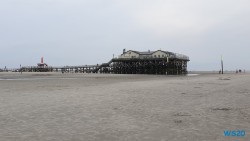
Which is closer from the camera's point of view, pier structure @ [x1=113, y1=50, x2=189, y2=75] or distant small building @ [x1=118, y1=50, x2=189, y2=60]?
pier structure @ [x1=113, y1=50, x2=189, y2=75]

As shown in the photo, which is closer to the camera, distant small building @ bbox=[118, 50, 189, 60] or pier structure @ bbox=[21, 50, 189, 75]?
pier structure @ bbox=[21, 50, 189, 75]

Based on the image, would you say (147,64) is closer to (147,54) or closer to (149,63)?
(149,63)

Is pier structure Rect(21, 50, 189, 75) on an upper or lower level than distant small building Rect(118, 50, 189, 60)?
lower

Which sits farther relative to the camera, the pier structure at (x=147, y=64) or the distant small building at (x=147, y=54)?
the distant small building at (x=147, y=54)

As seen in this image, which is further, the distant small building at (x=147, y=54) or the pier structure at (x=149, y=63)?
the distant small building at (x=147, y=54)

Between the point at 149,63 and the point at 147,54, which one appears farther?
the point at 147,54

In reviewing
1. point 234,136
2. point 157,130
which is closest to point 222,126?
point 234,136

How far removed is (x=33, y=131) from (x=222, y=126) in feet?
16.1

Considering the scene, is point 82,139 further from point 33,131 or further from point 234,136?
point 234,136

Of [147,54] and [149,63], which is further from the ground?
[147,54]

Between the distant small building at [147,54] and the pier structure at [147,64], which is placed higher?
the distant small building at [147,54]

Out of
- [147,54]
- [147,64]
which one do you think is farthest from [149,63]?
[147,54]

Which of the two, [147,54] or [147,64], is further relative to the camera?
[147,54]

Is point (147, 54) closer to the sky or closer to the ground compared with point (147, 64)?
closer to the sky
